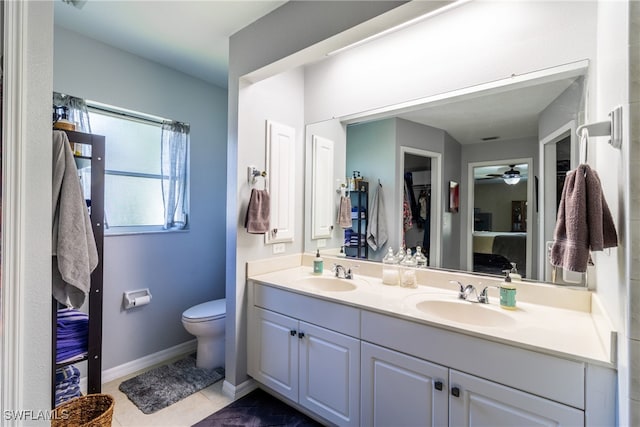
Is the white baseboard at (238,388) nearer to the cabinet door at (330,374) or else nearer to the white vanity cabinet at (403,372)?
the white vanity cabinet at (403,372)

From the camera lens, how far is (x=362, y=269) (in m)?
2.16

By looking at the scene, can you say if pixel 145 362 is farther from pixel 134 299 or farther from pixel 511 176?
pixel 511 176

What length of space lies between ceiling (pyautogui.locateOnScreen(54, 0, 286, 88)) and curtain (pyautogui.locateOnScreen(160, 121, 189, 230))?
0.56 metres

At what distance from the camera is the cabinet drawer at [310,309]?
156 centimetres

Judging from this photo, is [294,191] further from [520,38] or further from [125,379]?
[125,379]

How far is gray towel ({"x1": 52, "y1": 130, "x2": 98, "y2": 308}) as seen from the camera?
1.44m

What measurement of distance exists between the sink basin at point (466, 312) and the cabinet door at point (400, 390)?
263 millimetres

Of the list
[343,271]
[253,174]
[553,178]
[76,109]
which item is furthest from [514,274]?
[76,109]

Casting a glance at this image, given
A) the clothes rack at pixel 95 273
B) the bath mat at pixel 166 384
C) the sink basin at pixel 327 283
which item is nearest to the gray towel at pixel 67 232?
the clothes rack at pixel 95 273

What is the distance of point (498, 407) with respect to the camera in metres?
1.14

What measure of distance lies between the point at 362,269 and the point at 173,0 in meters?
2.05

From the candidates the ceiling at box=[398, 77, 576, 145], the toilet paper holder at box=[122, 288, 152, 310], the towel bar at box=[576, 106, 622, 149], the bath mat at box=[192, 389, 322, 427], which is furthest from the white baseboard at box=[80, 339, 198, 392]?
the towel bar at box=[576, 106, 622, 149]

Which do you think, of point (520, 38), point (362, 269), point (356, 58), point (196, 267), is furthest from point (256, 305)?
point (520, 38)

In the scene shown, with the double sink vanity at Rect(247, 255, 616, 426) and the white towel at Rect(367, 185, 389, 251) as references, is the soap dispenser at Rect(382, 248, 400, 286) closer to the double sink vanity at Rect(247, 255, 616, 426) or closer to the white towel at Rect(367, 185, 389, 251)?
the double sink vanity at Rect(247, 255, 616, 426)
